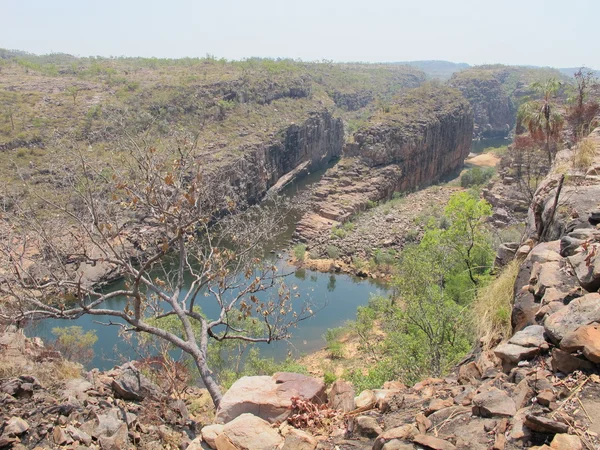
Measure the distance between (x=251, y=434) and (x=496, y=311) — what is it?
407 centimetres

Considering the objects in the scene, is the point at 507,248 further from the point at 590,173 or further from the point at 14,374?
the point at 14,374

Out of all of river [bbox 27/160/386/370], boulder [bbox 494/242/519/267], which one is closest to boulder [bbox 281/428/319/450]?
boulder [bbox 494/242/519/267]

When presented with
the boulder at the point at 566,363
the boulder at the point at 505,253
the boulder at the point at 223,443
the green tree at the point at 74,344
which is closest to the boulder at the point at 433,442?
the boulder at the point at 566,363

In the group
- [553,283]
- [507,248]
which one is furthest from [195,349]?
[507,248]

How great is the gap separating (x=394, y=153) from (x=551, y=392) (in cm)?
5485

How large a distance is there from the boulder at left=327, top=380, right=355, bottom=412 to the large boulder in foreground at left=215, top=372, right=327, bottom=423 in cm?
18

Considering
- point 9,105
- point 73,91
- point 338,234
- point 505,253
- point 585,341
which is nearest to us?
point 585,341

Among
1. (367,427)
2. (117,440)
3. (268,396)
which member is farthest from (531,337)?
(117,440)

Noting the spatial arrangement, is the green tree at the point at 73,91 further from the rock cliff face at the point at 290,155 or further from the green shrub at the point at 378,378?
the green shrub at the point at 378,378

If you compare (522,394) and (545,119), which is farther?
(545,119)

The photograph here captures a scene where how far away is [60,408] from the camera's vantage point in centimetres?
761

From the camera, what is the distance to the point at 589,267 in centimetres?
571

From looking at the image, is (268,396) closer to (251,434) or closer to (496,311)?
(251,434)

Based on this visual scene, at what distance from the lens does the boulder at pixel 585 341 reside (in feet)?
14.5
